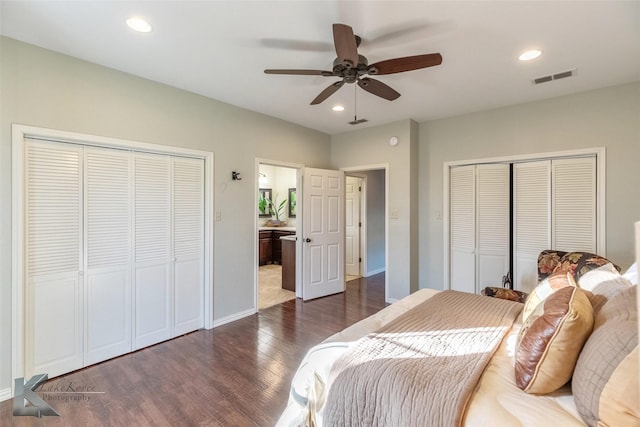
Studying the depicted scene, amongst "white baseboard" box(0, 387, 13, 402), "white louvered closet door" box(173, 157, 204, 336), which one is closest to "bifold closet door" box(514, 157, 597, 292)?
"white louvered closet door" box(173, 157, 204, 336)

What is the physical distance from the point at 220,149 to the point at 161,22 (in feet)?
5.08

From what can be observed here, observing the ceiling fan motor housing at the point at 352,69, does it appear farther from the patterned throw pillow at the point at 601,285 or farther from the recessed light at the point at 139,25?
the patterned throw pillow at the point at 601,285

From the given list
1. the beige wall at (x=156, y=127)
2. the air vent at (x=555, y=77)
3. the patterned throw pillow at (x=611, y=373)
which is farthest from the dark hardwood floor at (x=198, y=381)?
the air vent at (x=555, y=77)

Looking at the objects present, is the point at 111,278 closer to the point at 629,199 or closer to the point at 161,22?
the point at 161,22

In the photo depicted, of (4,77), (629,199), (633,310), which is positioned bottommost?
(633,310)

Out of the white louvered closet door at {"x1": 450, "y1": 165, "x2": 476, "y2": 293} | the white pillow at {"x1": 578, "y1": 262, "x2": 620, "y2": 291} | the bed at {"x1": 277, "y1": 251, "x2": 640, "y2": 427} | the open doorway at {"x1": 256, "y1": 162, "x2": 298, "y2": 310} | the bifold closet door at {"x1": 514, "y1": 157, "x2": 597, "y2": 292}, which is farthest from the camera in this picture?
the open doorway at {"x1": 256, "y1": 162, "x2": 298, "y2": 310}

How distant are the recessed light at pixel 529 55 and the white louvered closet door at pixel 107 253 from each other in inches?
142

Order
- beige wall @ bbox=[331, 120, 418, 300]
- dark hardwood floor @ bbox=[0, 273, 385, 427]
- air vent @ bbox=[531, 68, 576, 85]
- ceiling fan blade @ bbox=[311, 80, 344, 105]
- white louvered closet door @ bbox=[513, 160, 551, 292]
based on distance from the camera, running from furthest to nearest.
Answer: beige wall @ bbox=[331, 120, 418, 300] → white louvered closet door @ bbox=[513, 160, 551, 292] → air vent @ bbox=[531, 68, 576, 85] → ceiling fan blade @ bbox=[311, 80, 344, 105] → dark hardwood floor @ bbox=[0, 273, 385, 427]

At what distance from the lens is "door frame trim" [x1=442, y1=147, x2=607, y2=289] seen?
3.01 meters

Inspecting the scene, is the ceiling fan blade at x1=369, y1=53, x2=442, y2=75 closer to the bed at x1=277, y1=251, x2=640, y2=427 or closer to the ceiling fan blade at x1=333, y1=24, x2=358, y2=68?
the ceiling fan blade at x1=333, y1=24, x2=358, y2=68

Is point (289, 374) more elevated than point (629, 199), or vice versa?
point (629, 199)

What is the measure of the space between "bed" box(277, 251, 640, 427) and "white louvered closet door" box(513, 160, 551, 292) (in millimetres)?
1949

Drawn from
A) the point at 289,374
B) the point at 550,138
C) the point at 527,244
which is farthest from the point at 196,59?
the point at 527,244

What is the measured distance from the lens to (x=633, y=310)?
106cm
